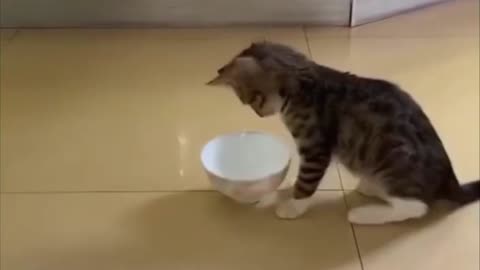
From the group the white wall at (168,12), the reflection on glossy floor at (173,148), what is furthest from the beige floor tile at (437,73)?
the white wall at (168,12)

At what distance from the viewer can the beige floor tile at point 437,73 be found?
5.91ft

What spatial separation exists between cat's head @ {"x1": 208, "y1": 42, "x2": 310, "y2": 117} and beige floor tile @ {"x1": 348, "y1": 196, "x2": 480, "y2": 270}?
0.30 metres

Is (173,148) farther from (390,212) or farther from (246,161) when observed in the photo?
(390,212)

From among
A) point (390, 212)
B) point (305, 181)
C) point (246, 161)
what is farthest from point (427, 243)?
point (246, 161)

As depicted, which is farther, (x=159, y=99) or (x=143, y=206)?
(x=159, y=99)

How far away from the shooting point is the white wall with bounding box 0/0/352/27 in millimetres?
2340

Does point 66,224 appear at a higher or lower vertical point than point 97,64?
lower

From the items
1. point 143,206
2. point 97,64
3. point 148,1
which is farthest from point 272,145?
point 148,1

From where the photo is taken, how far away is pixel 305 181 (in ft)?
5.12

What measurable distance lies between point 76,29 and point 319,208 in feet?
3.52

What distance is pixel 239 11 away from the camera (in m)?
2.35

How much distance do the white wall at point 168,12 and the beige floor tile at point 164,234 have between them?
837 millimetres

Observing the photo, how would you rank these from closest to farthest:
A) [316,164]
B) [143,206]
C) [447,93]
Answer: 1. [316,164]
2. [143,206]
3. [447,93]

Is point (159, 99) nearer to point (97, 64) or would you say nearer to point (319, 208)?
point (97, 64)
